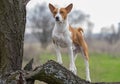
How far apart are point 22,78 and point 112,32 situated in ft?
216

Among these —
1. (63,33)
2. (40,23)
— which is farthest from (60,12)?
(40,23)

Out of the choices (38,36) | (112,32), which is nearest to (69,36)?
(38,36)

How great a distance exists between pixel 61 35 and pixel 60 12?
277mm

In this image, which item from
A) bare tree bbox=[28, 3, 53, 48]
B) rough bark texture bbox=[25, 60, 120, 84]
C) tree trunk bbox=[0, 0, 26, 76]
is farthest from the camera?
bare tree bbox=[28, 3, 53, 48]

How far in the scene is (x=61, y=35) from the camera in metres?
6.04

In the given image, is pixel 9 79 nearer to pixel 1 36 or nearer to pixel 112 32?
pixel 1 36

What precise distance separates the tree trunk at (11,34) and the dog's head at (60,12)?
1.89 ft

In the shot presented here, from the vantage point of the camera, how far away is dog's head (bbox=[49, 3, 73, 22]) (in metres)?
5.94

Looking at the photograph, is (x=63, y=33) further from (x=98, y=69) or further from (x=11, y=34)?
(x=98, y=69)

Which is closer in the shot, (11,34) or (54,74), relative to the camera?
A: (54,74)

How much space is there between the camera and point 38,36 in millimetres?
57750

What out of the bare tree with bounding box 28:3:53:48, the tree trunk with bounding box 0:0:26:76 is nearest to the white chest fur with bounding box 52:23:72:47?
the tree trunk with bounding box 0:0:26:76

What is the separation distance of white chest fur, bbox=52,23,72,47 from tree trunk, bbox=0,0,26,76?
628mm

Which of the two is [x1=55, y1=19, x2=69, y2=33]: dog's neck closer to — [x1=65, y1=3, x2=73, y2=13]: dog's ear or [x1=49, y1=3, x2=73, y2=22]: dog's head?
[x1=49, y1=3, x2=73, y2=22]: dog's head
